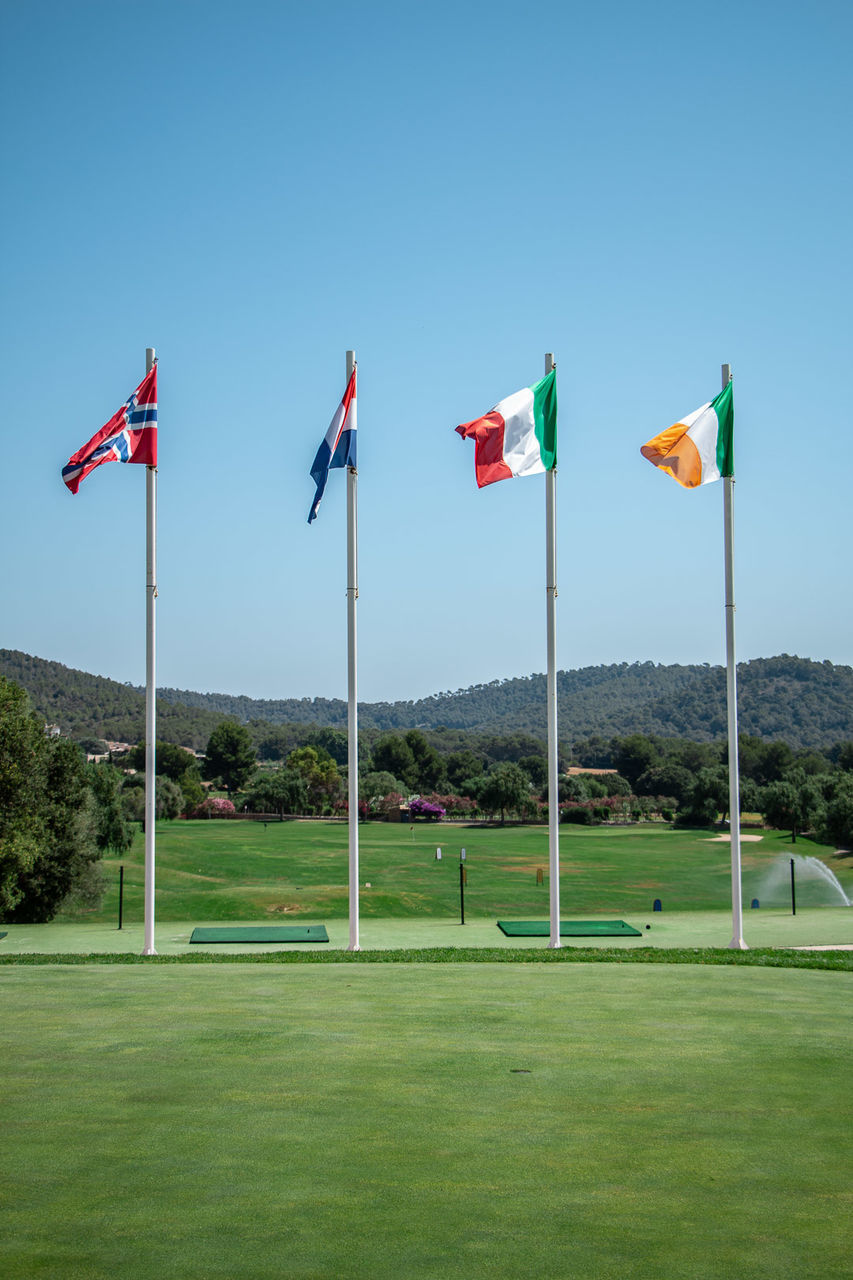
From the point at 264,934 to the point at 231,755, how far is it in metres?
104

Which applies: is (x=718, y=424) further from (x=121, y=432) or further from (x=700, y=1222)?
(x=700, y=1222)

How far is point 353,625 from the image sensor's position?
19.2 meters

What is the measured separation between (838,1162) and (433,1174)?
2590 millimetres

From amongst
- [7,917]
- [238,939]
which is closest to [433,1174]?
[238,939]

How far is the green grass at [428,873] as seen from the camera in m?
38.2

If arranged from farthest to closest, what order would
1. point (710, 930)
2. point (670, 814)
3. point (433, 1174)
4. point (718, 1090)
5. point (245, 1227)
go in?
point (670, 814) < point (710, 930) < point (718, 1090) < point (433, 1174) < point (245, 1227)

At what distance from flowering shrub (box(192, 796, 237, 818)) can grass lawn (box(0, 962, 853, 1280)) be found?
82326 millimetres

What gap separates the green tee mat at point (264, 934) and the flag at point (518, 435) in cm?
956

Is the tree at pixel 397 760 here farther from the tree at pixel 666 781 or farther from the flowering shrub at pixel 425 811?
the flowering shrub at pixel 425 811

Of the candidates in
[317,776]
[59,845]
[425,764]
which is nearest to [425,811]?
[317,776]

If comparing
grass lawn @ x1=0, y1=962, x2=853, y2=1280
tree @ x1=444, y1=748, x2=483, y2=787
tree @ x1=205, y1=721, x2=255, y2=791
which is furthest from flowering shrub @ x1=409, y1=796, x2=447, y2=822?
grass lawn @ x1=0, y1=962, x2=853, y2=1280

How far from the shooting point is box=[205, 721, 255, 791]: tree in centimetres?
12438

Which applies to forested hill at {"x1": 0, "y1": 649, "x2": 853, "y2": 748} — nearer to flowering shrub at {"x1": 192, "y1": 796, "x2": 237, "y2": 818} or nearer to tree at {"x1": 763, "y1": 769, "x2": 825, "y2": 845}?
flowering shrub at {"x1": 192, "y1": 796, "x2": 237, "y2": 818}

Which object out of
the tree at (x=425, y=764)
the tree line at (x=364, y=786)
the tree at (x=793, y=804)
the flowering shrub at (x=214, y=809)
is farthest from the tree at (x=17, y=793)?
the tree at (x=425, y=764)
